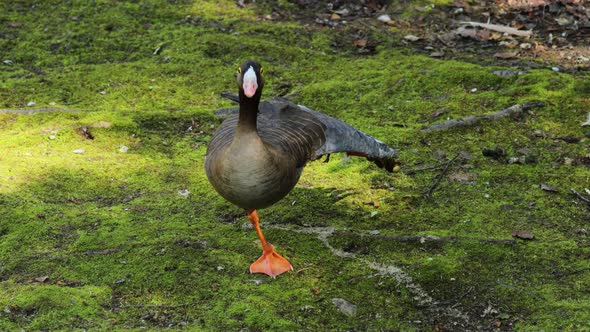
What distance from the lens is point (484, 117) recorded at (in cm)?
795

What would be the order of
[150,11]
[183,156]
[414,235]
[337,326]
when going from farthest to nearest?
[150,11]
[183,156]
[414,235]
[337,326]

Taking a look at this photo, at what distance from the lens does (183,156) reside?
7.47 meters

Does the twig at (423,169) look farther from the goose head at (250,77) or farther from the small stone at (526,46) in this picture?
the small stone at (526,46)

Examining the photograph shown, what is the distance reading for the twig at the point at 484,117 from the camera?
7859 mm

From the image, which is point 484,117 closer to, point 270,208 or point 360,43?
point 270,208

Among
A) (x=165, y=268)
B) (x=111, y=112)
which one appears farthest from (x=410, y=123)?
(x=165, y=268)

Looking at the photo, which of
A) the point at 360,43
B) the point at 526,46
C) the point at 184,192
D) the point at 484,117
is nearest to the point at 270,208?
the point at 184,192

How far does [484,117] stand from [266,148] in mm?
3674

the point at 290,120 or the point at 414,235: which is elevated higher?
the point at 290,120

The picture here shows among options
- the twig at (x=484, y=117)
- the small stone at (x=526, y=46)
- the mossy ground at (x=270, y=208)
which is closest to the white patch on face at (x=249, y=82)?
the mossy ground at (x=270, y=208)

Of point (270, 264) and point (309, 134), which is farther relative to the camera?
point (309, 134)

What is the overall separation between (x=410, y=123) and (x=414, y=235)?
2519 mm

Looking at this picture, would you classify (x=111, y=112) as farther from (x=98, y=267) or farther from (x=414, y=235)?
(x=414, y=235)

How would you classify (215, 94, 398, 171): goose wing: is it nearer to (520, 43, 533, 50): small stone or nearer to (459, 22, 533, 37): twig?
(520, 43, 533, 50): small stone
